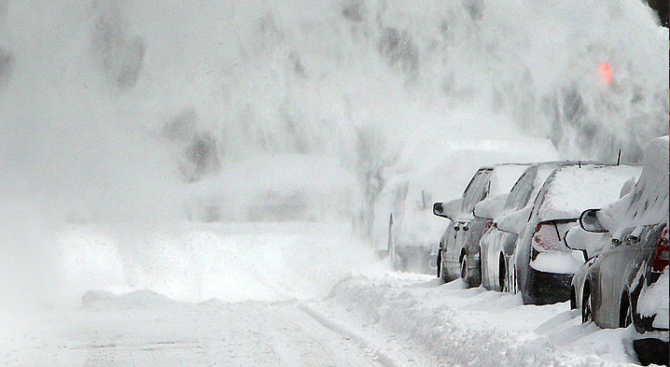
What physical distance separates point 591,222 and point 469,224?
6.19m

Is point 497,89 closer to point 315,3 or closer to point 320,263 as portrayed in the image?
point 315,3

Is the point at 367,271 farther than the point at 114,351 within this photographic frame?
Yes

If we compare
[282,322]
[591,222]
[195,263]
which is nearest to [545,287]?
[591,222]

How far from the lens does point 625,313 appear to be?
722 cm

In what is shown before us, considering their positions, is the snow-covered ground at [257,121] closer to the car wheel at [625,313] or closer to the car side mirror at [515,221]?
the car side mirror at [515,221]

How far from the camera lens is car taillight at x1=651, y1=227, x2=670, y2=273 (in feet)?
20.9

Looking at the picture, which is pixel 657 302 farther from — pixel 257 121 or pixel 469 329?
pixel 257 121

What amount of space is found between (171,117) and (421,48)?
6938 millimetres

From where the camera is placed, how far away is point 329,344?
1028 cm

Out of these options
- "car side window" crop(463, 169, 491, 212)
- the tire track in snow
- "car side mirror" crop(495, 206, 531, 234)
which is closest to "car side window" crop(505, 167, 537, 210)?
"car side mirror" crop(495, 206, 531, 234)

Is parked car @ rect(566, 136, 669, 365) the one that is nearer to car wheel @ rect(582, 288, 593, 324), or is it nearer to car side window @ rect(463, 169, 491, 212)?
car wheel @ rect(582, 288, 593, 324)

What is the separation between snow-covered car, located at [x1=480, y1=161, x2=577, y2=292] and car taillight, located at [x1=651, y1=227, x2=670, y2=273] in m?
5.14

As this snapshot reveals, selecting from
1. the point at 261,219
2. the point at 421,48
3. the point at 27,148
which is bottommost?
the point at 261,219

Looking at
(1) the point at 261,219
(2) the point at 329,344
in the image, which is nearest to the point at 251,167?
(1) the point at 261,219
